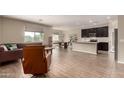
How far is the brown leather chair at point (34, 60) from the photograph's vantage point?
4.00 metres

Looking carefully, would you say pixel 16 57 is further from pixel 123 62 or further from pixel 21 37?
pixel 123 62

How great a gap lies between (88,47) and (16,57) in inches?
247

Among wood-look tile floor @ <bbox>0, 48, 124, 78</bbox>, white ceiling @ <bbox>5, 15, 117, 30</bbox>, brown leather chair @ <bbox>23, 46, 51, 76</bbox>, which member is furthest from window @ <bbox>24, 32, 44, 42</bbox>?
brown leather chair @ <bbox>23, 46, 51, 76</bbox>

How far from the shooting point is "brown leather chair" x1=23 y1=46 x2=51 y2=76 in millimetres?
4000

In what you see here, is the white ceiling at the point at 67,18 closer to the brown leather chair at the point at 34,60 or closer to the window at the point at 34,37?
the window at the point at 34,37

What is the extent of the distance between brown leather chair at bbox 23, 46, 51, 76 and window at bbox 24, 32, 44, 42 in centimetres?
672

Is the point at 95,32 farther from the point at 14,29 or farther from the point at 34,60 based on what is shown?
the point at 34,60

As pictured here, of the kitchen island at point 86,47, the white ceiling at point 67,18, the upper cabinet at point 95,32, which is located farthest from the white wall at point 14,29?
the upper cabinet at point 95,32

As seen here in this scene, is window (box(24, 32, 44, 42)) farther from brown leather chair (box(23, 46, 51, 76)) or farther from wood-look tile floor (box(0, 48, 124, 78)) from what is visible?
brown leather chair (box(23, 46, 51, 76))
